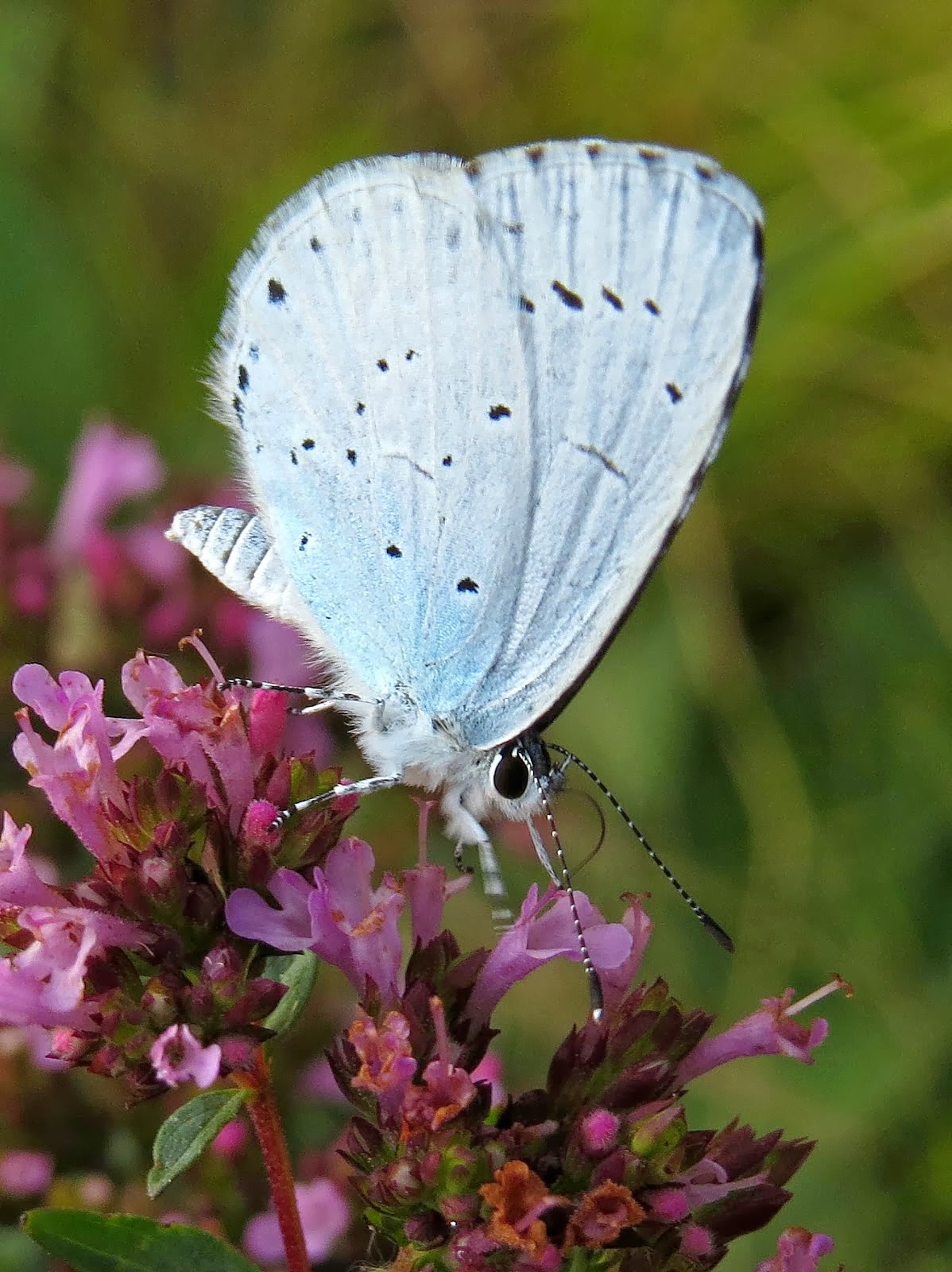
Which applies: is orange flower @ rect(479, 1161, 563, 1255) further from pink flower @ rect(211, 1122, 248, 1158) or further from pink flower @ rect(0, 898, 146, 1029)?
pink flower @ rect(211, 1122, 248, 1158)

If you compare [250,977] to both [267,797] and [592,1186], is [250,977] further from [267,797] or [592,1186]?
[592,1186]

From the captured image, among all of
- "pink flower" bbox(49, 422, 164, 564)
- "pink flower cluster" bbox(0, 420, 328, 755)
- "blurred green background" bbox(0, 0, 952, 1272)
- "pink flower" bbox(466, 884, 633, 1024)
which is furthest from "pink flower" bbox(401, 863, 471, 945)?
"pink flower" bbox(49, 422, 164, 564)

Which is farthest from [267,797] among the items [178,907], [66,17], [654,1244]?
[66,17]

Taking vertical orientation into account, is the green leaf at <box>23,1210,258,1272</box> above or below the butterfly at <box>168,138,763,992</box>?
below

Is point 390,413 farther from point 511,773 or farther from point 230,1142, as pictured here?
point 230,1142

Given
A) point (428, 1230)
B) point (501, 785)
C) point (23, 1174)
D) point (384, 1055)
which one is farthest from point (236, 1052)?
point (23, 1174)

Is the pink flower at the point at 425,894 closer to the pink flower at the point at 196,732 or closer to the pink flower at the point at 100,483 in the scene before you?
the pink flower at the point at 196,732
